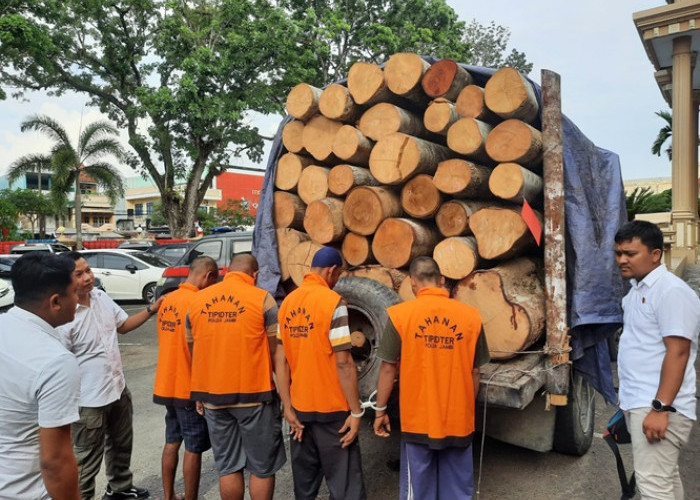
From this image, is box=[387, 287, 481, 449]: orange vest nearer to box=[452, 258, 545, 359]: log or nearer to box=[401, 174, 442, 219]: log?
box=[452, 258, 545, 359]: log

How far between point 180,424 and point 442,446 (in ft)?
5.69

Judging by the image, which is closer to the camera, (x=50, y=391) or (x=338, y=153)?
(x=50, y=391)

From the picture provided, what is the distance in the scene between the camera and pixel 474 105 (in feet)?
12.0

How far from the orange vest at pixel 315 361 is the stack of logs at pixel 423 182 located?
40.6 inches

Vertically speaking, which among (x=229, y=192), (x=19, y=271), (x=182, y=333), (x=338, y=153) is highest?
(x=229, y=192)

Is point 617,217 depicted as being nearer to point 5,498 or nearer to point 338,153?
point 338,153

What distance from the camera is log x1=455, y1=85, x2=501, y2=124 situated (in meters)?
3.64

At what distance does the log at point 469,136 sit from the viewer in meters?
3.55

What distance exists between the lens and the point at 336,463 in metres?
2.84

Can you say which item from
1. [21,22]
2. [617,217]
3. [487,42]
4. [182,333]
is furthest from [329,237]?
[487,42]

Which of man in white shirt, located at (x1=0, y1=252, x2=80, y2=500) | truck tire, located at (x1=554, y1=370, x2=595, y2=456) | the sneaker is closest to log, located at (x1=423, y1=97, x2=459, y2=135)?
truck tire, located at (x1=554, y1=370, x2=595, y2=456)

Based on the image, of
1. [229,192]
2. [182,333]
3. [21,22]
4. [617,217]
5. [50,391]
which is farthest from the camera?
[229,192]

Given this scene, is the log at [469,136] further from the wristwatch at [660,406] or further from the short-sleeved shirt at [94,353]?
the short-sleeved shirt at [94,353]

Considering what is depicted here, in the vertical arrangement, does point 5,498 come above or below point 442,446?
above
